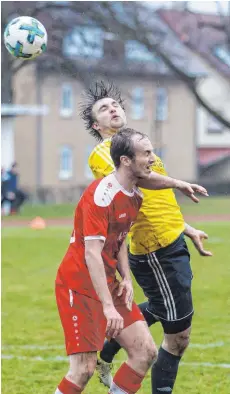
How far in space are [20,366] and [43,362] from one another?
23 centimetres

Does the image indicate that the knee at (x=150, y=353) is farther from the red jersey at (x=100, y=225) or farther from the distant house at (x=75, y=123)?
the distant house at (x=75, y=123)

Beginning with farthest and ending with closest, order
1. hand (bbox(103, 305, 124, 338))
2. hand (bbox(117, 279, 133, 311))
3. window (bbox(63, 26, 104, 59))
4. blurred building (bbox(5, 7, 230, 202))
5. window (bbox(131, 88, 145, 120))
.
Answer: window (bbox(131, 88, 145, 120))
blurred building (bbox(5, 7, 230, 202))
window (bbox(63, 26, 104, 59))
hand (bbox(117, 279, 133, 311))
hand (bbox(103, 305, 124, 338))

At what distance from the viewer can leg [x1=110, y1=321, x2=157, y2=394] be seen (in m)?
5.12

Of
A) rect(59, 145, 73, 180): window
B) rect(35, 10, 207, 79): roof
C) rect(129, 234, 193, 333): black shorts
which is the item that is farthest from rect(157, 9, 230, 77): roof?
rect(129, 234, 193, 333): black shorts

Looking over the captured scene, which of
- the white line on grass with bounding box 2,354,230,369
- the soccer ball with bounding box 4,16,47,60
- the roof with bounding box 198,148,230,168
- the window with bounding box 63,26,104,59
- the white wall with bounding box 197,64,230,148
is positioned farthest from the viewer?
the roof with bounding box 198,148,230,168

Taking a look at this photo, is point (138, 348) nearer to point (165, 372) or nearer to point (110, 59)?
point (165, 372)

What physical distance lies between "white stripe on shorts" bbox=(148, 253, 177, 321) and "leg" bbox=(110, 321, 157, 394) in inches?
16.4

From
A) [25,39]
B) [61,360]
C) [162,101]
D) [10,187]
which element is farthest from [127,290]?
[162,101]

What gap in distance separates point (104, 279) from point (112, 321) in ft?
0.78

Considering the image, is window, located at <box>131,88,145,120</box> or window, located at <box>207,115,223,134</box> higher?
window, located at <box>131,88,145,120</box>

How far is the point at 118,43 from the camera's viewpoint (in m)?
37.1

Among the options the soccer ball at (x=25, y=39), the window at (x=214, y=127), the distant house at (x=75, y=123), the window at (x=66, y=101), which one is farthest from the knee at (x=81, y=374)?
the window at (x=214, y=127)

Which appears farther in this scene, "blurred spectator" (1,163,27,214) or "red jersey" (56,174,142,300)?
"blurred spectator" (1,163,27,214)

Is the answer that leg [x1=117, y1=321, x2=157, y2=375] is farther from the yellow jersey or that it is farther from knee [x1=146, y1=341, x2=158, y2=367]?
the yellow jersey
